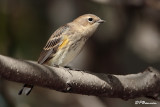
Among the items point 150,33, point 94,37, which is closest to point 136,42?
point 150,33

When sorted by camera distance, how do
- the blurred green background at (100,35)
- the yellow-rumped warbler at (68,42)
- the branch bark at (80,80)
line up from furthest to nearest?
the blurred green background at (100,35) → the yellow-rumped warbler at (68,42) → the branch bark at (80,80)

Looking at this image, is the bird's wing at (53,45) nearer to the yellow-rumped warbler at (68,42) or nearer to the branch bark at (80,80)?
the yellow-rumped warbler at (68,42)

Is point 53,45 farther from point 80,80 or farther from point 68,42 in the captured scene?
point 80,80

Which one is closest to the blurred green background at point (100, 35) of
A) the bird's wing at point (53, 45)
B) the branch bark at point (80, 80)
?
the bird's wing at point (53, 45)

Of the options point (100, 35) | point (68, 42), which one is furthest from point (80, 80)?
point (100, 35)

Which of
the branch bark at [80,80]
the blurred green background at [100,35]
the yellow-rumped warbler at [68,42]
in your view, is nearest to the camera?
the branch bark at [80,80]

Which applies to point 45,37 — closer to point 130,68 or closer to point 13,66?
point 130,68
